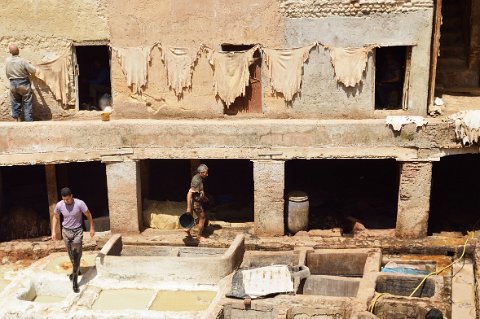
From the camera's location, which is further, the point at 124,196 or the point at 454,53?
the point at 454,53

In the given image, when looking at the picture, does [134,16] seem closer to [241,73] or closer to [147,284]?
[241,73]

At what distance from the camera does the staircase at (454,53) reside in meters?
19.5

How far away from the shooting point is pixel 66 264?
49.5ft

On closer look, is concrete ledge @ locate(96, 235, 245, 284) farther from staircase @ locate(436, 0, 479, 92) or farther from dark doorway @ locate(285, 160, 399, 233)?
staircase @ locate(436, 0, 479, 92)

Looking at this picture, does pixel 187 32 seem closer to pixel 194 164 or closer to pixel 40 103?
pixel 194 164

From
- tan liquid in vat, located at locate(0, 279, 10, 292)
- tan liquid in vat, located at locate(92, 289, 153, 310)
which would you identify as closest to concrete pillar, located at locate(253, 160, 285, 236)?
tan liquid in vat, located at locate(92, 289, 153, 310)

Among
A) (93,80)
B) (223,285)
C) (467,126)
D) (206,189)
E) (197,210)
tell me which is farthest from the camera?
(206,189)

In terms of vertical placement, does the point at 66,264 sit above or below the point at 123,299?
above

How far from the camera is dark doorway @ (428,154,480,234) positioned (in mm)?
17453

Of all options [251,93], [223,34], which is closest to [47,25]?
[223,34]

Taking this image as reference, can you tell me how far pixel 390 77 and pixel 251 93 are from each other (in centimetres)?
346

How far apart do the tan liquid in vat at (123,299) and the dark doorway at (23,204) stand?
425 cm

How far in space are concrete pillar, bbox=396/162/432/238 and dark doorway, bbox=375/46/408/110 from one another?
5.64 ft

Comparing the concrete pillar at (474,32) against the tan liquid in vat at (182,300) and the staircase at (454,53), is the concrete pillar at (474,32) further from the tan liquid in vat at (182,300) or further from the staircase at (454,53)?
the tan liquid in vat at (182,300)
